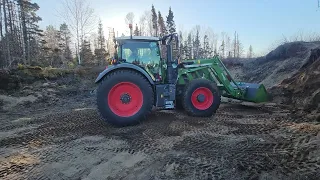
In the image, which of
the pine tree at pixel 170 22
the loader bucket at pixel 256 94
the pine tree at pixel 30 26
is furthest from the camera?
the pine tree at pixel 170 22

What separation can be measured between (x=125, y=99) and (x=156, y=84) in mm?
963

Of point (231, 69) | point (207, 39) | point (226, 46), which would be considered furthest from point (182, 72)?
point (226, 46)

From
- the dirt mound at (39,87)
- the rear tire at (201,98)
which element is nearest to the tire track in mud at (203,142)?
the rear tire at (201,98)

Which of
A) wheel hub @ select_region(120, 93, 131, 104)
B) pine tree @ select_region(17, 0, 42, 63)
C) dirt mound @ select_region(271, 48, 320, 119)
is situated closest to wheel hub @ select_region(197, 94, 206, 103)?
wheel hub @ select_region(120, 93, 131, 104)

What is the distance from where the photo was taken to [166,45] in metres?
6.86

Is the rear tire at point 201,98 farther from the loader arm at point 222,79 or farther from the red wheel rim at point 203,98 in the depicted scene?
the loader arm at point 222,79

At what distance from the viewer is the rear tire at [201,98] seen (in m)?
6.74

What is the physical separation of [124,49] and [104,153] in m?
3.10

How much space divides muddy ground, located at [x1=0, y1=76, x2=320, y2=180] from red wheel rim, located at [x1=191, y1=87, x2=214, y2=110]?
0.43 metres

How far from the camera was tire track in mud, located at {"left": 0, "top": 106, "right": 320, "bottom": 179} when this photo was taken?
3451 millimetres

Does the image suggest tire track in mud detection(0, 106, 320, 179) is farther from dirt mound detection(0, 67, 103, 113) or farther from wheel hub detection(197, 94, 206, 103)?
dirt mound detection(0, 67, 103, 113)

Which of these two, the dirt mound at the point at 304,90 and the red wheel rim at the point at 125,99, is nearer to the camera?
the red wheel rim at the point at 125,99

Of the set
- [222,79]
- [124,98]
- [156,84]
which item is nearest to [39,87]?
[124,98]

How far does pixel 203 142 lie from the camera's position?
15.3 feet
